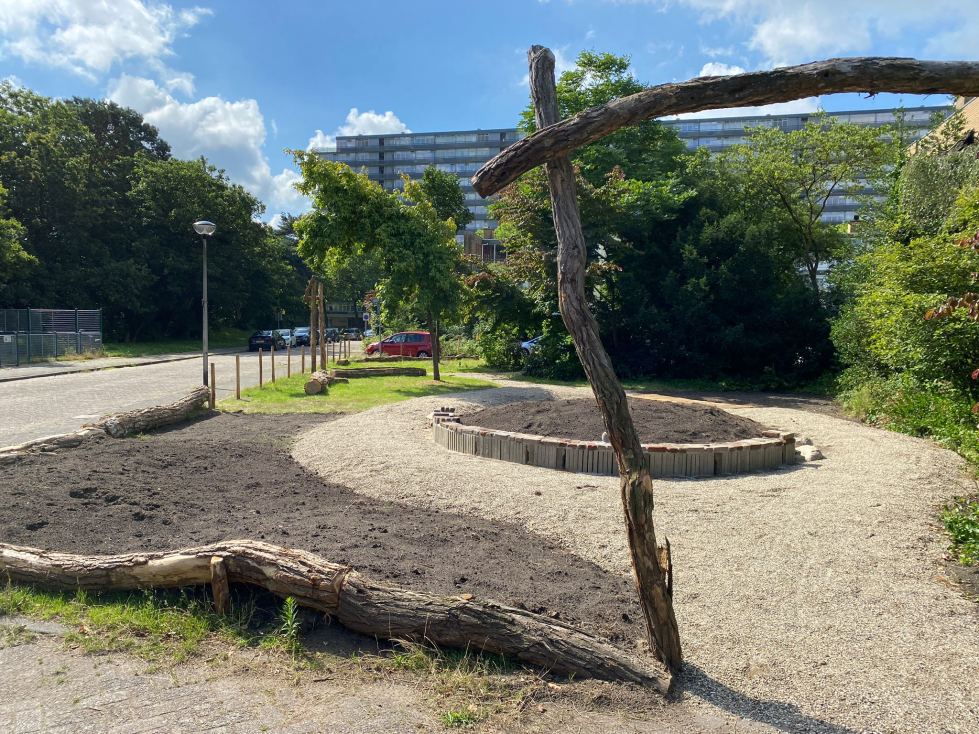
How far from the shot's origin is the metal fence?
2442cm

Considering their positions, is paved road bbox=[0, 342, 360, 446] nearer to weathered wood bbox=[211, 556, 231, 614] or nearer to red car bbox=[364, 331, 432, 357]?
red car bbox=[364, 331, 432, 357]

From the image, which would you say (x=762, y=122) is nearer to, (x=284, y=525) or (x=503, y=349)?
(x=503, y=349)

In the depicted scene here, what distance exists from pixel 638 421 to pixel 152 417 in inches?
296

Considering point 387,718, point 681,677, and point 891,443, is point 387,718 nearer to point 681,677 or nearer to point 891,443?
point 681,677

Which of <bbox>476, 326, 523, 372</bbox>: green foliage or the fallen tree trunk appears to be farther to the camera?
<bbox>476, 326, 523, 372</bbox>: green foliage

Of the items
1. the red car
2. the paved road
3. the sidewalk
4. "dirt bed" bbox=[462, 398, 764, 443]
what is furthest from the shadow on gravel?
the red car

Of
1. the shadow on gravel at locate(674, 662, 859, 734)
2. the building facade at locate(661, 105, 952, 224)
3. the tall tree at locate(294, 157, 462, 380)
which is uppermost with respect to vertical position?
the building facade at locate(661, 105, 952, 224)

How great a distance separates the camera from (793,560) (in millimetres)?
4812

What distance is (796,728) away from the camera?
115 inches

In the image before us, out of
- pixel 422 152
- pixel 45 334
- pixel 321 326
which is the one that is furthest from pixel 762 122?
pixel 45 334

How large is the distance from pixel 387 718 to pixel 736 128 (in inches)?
4702

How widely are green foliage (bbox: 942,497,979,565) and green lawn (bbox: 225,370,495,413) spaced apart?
10.2 meters

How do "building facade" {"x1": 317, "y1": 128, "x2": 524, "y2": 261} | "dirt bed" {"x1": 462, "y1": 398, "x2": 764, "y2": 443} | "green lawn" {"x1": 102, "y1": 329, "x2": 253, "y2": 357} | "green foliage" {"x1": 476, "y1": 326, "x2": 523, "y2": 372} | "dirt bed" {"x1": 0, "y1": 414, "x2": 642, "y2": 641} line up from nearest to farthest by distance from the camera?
"dirt bed" {"x1": 0, "y1": 414, "x2": 642, "y2": 641}
"dirt bed" {"x1": 462, "y1": 398, "x2": 764, "y2": 443}
"green foliage" {"x1": 476, "y1": 326, "x2": 523, "y2": 372}
"green lawn" {"x1": 102, "y1": 329, "x2": 253, "y2": 357}
"building facade" {"x1": 317, "y1": 128, "x2": 524, "y2": 261}

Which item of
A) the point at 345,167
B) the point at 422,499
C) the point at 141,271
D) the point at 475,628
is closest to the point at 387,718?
the point at 475,628
